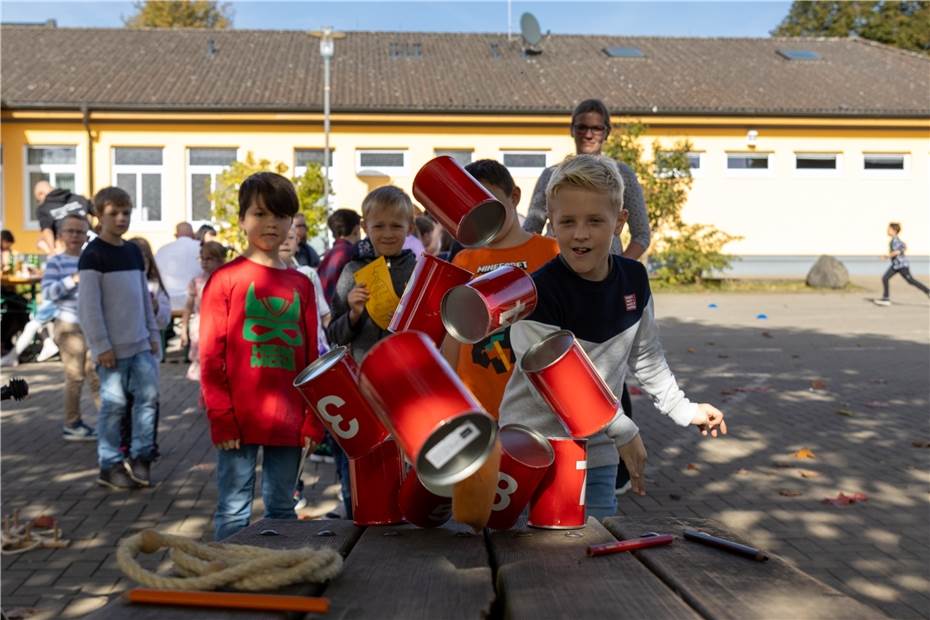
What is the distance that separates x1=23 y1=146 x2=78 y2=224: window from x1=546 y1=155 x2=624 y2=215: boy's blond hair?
90.7ft

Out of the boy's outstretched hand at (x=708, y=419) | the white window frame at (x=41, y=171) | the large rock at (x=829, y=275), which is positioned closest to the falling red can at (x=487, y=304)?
the boy's outstretched hand at (x=708, y=419)

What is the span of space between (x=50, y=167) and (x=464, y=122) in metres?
11.7

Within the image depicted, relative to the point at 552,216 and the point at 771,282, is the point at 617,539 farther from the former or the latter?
the point at 771,282

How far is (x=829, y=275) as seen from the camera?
24328 mm

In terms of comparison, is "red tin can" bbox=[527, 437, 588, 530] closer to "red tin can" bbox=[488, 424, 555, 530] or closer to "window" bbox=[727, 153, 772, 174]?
"red tin can" bbox=[488, 424, 555, 530]

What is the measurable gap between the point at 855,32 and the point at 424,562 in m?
53.6

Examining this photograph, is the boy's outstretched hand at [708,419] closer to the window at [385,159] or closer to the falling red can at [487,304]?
the falling red can at [487,304]

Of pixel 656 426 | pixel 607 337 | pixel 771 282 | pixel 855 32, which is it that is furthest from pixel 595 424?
pixel 855 32

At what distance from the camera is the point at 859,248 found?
1165 inches

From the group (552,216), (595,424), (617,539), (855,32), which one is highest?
(855,32)

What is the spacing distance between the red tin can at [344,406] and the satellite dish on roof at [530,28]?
28.8 m

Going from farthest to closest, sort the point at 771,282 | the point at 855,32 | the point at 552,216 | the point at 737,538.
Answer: the point at 855,32
the point at 771,282
the point at 552,216
the point at 737,538

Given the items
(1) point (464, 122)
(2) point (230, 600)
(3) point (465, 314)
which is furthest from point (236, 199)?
(2) point (230, 600)

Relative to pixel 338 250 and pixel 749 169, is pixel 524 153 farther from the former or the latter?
pixel 338 250
